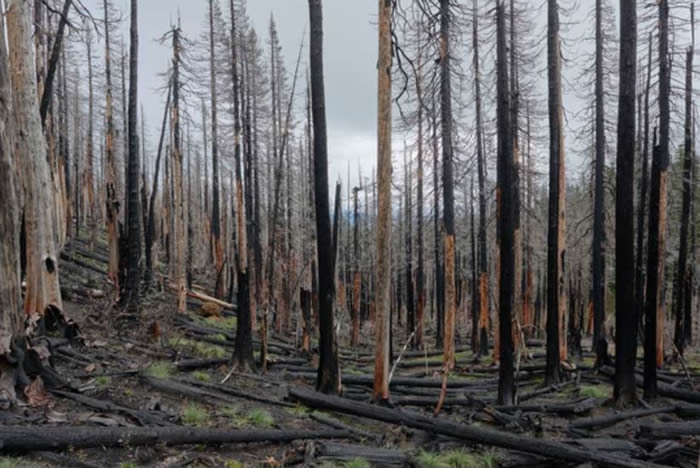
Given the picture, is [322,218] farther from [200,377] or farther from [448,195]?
[448,195]

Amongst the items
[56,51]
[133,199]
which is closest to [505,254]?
[133,199]

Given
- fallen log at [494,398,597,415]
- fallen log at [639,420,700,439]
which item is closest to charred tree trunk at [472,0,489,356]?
fallen log at [494,398,597,415]

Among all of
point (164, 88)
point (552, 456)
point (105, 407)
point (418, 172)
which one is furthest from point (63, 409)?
point (418, 172)

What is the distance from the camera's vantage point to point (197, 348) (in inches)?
470

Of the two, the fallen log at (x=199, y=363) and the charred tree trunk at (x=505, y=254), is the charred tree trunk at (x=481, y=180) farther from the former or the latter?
the fallen log at (x=199, y=363)

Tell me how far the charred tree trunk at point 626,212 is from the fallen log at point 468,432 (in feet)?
9.92

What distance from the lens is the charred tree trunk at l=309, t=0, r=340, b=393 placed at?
7840 millimetres

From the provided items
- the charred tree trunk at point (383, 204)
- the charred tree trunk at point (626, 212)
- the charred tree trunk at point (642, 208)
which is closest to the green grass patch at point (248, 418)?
the charred tree trunk at point (383, 204)

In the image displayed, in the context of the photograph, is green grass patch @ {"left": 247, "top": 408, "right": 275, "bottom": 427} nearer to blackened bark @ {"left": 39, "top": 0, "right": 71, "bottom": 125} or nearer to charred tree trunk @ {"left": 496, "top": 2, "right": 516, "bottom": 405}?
charred tree trunk @ {"left": 496, "top": 2, "right": 516, "bottom": 405}

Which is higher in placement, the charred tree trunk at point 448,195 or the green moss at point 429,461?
the charred tree trunk at point 448,195

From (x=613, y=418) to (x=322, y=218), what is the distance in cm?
582

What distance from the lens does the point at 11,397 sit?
4.96 metres

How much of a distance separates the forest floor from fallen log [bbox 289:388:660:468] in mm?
93

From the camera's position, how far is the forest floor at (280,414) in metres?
4.91
